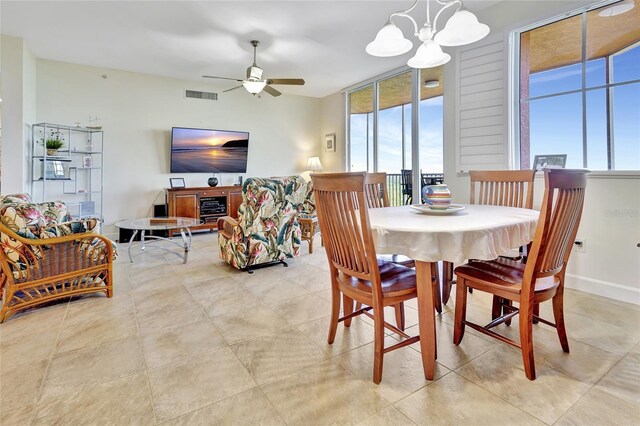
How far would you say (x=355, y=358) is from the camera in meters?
1.82

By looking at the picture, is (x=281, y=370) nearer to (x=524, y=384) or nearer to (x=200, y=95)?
(x=524, y=384)

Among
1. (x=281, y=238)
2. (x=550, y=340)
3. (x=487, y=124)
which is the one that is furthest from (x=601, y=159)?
(x=281, y=238)

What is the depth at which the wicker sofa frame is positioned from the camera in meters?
2.38

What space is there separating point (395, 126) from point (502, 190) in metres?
3.21

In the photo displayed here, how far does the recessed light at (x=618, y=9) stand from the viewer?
2.72 metres

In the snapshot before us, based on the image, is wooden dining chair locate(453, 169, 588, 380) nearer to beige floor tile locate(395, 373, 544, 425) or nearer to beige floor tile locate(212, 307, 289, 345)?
beige floor tile locate(395, 373, 544, 425)

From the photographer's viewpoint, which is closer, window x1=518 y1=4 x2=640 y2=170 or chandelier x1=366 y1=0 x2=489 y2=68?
chandelier x1=366 y1=0 x2=489 y2=68

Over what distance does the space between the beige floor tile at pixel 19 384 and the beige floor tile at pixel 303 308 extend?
4.56 ft

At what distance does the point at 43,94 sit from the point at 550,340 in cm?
677

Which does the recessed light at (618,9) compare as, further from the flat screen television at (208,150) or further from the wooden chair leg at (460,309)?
the flat screen television at (208,150)

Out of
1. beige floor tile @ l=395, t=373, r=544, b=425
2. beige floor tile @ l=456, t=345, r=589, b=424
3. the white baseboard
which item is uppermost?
the white baseboard

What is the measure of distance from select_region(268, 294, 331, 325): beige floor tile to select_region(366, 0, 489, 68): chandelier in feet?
6.19

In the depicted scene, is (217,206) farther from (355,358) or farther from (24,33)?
(355,358)

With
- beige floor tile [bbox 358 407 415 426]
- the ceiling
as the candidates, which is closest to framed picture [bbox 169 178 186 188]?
the ceiling
